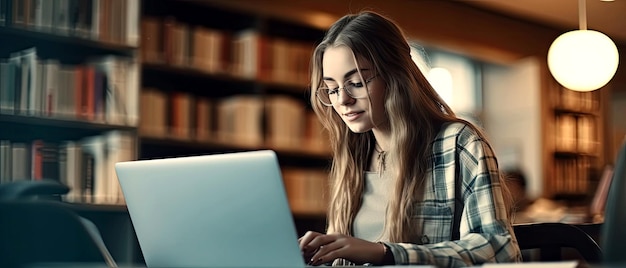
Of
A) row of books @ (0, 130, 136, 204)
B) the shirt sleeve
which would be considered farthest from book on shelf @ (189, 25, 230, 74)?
the shirt sleeve

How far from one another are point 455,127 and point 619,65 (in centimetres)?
369

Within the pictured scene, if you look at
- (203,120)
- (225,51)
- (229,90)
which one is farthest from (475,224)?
(229,90)

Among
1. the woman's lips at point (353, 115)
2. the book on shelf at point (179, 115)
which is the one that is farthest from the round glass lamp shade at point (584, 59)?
the woman's lips at point (353, 115)

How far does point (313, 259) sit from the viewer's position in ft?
4.07

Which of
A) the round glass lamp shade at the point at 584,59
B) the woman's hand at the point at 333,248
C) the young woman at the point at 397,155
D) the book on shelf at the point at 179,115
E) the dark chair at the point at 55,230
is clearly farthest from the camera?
the round glass lamp shade at the point at 584,59

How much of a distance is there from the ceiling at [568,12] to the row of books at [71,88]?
9.14 ft

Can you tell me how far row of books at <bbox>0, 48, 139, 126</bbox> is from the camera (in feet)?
10.1

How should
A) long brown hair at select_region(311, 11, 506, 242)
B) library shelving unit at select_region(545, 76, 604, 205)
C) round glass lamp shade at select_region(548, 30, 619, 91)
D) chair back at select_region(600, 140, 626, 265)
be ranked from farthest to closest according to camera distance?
library shelving unit at select_region(545, 76, 604, 205), round glass lamp shade at select_region(548, 30, 619, 91), long brown hair at select_region(311, 11, 506, 242), chair back at select_region(600, 140, 626, 265)

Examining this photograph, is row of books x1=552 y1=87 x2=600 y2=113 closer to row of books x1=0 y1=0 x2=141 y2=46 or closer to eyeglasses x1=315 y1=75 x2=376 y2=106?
row of books x1=0 y1=0 x2=141 y2=46

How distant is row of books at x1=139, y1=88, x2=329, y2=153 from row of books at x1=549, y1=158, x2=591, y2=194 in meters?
2.36

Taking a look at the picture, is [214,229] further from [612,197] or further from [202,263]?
[612,197]

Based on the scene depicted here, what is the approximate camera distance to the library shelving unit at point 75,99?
311 cm

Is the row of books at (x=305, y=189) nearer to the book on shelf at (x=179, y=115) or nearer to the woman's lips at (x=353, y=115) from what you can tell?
the book on shelf at (x=179, y=115)

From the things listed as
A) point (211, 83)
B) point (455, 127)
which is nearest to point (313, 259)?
point (455, 127)
